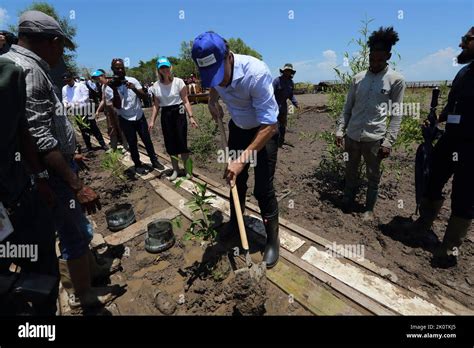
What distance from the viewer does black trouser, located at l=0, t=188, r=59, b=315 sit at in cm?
175

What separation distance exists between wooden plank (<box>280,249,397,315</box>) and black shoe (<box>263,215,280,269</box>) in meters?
0.15

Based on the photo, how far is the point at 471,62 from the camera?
8.34ft

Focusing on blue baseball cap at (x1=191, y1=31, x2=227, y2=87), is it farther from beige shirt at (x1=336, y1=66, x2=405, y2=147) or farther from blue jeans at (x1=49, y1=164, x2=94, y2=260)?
beige shirt at (x1=336, y1=66, x2=405, y2=147)

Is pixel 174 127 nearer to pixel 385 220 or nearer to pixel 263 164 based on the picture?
pixel 263 164

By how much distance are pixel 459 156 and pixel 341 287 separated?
1.86m

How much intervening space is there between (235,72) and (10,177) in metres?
1.81

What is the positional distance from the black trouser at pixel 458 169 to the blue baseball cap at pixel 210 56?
2.57m

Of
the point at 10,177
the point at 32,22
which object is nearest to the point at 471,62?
the point at 32,22

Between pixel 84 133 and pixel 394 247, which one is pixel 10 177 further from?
pixel 84 133

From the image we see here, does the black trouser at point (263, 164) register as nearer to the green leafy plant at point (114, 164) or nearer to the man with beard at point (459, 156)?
the man with beard at point (459, 156)

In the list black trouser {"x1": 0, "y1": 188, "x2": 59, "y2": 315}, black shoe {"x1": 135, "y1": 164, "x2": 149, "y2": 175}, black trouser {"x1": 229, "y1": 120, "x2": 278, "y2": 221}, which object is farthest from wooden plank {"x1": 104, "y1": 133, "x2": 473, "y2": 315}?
black shoe {"x1": 135, "y1": 164, "x2": 149, "y2": 175}

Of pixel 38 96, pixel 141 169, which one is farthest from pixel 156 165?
pixel 38 96

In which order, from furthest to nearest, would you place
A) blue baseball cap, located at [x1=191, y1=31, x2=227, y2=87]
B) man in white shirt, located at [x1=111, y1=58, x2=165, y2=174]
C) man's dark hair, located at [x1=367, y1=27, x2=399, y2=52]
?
man in white shirt, located at [x1=111, y1=58, x2=165, y2=174]
man's dark hair, located at [x1=367, y1=27, x2=399, y2=52]
blue baseball cap, located at [x1=191, y1=31, x2=227, y2=87]

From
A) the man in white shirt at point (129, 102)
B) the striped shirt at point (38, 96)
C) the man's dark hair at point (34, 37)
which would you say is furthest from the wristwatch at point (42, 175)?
the man in white shirt at point (129, 102)
